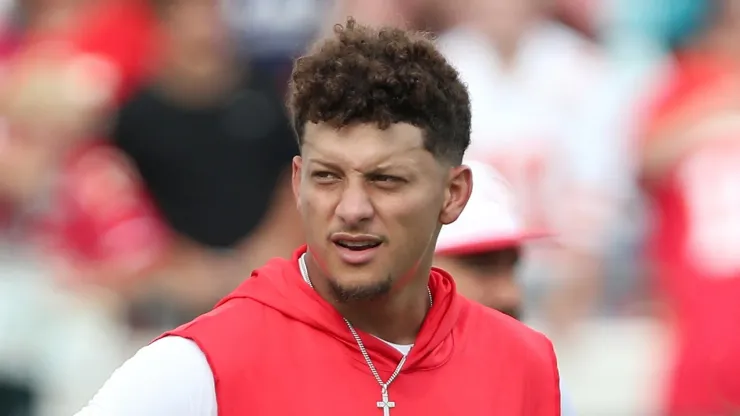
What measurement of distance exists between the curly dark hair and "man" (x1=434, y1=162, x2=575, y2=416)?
1038mm

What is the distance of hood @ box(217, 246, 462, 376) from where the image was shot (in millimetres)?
2928

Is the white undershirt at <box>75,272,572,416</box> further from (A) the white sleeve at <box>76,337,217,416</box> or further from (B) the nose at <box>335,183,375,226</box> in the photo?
(B) the nose at <box>335,183,375,226</box>

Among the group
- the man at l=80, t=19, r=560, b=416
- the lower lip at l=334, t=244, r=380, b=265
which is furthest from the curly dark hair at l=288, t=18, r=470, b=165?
the lower lip at l=334, t=244, r=380, b=265

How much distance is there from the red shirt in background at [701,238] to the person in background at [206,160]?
4.99 feet

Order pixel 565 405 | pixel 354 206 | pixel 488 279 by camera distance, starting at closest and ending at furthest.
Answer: pixel 354 206 → pixel 565 405 → pixel 488 279

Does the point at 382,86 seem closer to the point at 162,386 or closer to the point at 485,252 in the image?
the point at 162,386

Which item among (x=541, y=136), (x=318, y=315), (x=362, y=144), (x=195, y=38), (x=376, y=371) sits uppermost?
(x=195, y=38)

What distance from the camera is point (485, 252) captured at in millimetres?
4043

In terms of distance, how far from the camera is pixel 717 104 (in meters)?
5.63

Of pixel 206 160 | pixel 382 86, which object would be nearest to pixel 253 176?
pixel 206 160

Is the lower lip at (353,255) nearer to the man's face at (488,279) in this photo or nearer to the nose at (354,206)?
the nose at (354,206)

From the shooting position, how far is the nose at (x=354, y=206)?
9.11 ft

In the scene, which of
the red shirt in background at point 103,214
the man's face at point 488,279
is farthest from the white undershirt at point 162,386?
the red shirt in background at point 103,214

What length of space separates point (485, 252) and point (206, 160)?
1.98 metres
